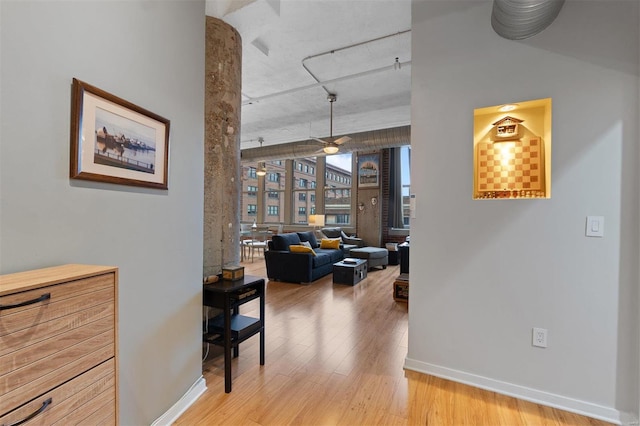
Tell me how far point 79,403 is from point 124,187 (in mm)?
955

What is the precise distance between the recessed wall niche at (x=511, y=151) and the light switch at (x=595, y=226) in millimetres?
304

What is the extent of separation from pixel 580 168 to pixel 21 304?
2.92 m

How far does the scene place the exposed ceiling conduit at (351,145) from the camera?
5.65 m

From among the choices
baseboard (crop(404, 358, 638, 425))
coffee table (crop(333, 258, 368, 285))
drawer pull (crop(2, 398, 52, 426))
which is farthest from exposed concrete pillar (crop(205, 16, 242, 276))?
coffee table (crop(333, 258, 368, 285))

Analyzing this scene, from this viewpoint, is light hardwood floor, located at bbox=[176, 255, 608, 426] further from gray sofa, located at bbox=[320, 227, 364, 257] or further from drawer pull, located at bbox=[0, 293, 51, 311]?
gray sofa, located at bbox=[320, 227, 364, 257]

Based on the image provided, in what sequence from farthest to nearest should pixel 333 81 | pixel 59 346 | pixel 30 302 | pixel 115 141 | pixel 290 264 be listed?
pixel 290 264
pixel 333 81
pixel 115 141
pixel 59 346
pixel 30 302

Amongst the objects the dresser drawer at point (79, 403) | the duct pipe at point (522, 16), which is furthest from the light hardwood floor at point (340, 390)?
the duct pipe at point (522, 16)

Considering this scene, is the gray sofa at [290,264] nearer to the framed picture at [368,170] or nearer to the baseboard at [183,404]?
the baseboard at [183,404]

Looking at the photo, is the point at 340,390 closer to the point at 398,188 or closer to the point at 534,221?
the point at 534,221

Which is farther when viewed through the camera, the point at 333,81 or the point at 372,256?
the point at 372,256

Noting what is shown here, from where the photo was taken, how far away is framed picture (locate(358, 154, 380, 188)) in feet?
29.1

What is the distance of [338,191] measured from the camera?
32.7ft

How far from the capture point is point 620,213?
5.82ft

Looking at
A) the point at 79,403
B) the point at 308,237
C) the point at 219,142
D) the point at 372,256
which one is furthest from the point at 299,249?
the point at 79,403
